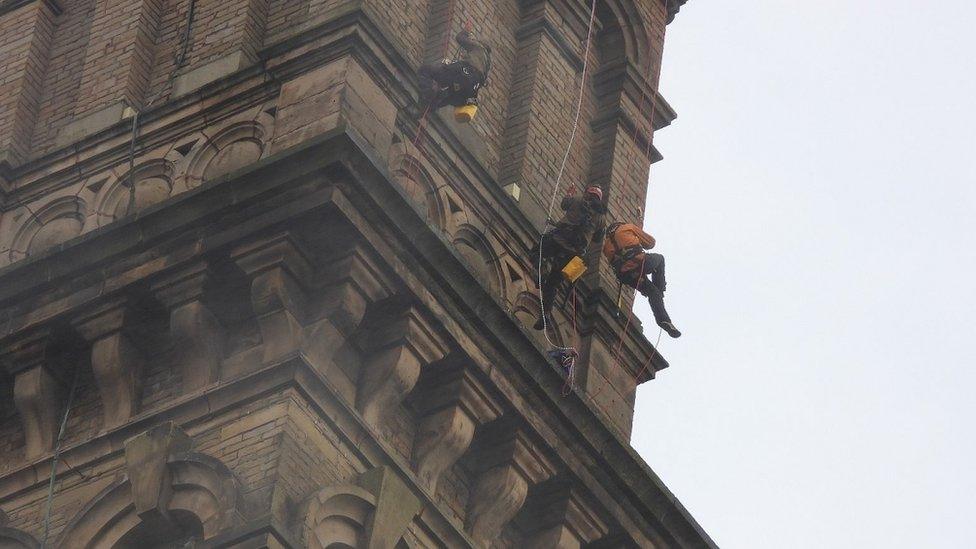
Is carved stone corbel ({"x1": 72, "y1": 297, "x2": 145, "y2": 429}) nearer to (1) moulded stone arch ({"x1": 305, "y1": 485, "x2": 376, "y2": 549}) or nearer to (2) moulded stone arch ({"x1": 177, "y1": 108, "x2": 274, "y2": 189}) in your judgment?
(2) moulded stone arch ({"x1": 177, "y1": 108, "x2": 274, "y2": 189})

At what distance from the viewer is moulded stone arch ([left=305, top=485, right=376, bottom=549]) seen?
32.6 metres

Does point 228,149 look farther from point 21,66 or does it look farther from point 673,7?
point 673,7

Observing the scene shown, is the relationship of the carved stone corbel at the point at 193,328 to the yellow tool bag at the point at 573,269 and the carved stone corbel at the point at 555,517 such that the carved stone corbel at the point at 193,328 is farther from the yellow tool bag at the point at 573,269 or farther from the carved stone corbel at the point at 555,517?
the yellow tool bag at the point at 573,269

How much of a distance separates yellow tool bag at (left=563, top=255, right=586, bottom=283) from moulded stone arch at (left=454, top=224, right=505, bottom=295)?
2.12 feet

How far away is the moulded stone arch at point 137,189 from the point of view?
36094 mm

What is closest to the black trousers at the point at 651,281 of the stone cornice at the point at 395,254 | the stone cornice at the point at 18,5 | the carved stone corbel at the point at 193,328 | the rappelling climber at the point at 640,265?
the rappelling climber at the point at 640,265

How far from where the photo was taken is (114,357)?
34719mm

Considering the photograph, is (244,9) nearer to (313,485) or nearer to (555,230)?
(555,230)

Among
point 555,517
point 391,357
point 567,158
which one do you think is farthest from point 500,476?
point 567,158

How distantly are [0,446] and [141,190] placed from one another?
9.47 ft

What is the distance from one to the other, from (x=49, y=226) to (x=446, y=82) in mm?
4182

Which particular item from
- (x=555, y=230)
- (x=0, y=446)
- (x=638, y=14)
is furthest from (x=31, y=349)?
(x=638, y=14)

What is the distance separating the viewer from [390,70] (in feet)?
118

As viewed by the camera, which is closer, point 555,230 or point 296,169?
point 296,169
